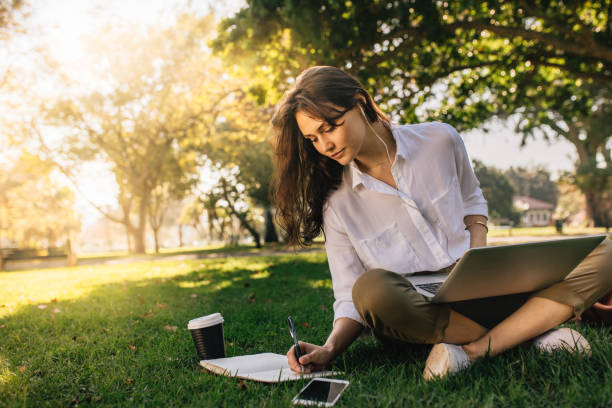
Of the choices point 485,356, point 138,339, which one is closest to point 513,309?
point 485,356

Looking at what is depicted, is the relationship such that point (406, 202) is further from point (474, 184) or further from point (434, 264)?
point (474, 184)

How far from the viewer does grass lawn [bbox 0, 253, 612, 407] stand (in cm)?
175

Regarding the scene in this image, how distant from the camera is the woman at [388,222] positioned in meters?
1.99

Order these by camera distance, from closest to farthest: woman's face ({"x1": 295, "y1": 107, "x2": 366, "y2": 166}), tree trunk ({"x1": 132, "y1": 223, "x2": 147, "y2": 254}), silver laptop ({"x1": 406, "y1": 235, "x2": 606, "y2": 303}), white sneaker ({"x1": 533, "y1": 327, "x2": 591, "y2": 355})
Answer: silver laptop ({"x1": 406, "y1": 235, "x2": 606, "y2": 303}) < white sneaker ({"x1": 533, "y1": 327, "x2": 591, "y2": 355}) < woman's face ({"x1": 295, "y1": 107, "x2": 366, "y2": 166}) < tree trunk ({"x1": 132, "y1": 223, "x2": 147, "y2": 254})

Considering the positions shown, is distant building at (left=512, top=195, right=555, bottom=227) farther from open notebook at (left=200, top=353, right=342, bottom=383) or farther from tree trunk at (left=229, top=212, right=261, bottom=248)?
open notebook at (left=200, top=353, right=342, bottom=383)

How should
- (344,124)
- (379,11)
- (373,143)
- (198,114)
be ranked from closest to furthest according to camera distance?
(344,124) < (373,143) < (379,11) < (198,114)

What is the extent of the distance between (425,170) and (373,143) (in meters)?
0.36

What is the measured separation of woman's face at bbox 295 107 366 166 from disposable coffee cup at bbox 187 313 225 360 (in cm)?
117

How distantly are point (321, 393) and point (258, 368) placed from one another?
0.58m

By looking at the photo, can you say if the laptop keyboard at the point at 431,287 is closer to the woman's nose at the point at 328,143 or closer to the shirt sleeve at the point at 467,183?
the shirt sleeve at the point at 467,183

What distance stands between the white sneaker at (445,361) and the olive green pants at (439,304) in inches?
3.7

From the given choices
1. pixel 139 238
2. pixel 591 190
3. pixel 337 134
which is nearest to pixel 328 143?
pixel 337 134

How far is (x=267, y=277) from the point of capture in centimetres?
735

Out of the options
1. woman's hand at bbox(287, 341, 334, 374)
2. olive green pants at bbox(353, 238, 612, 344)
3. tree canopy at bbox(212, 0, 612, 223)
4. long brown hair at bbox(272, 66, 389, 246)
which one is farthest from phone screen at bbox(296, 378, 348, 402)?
tree canopy at bbox(212, 0, 612, 223)
